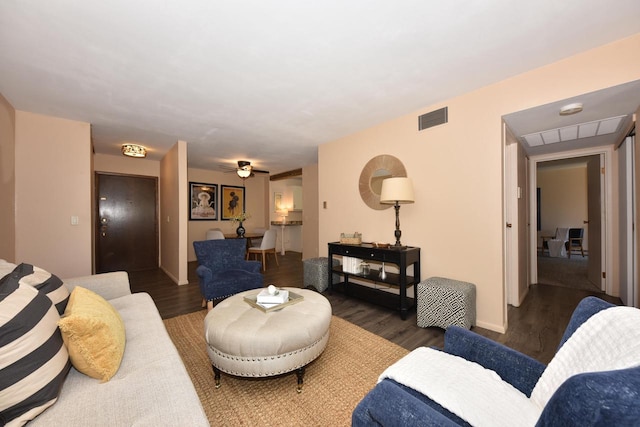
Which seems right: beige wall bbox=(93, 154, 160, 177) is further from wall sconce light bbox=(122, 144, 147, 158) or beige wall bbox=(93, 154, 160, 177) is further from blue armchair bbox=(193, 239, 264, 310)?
blue armchair bbox=(193, 239, 264, 310)

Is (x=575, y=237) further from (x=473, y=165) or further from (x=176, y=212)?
(x=176, y=212)

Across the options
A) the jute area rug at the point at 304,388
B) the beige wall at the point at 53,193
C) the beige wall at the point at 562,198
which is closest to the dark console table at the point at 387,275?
the jute area rug at the point at 304,388

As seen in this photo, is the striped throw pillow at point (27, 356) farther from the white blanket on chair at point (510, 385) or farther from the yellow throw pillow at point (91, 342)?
the white blanket on chair at point (510, 385)

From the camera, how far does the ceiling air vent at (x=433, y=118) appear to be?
9.50 feet

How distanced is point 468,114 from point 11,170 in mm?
5045

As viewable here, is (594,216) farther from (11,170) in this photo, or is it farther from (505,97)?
(11,170)

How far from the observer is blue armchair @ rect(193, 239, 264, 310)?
3027mm

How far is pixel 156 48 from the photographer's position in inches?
75.9


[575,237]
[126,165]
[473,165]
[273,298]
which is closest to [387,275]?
[473,165]

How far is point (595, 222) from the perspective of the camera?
4.05 m

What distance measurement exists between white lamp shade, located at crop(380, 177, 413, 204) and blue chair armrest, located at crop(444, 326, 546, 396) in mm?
1798

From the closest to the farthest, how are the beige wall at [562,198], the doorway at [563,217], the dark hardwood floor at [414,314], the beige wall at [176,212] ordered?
the dark hardwood floor at [414,314]
the beige wall at [176,212]
the doorway at [563,217]
the beige wall at [562,198]

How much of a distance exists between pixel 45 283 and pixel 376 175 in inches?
132

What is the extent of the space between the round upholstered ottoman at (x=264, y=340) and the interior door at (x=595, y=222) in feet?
15.2
